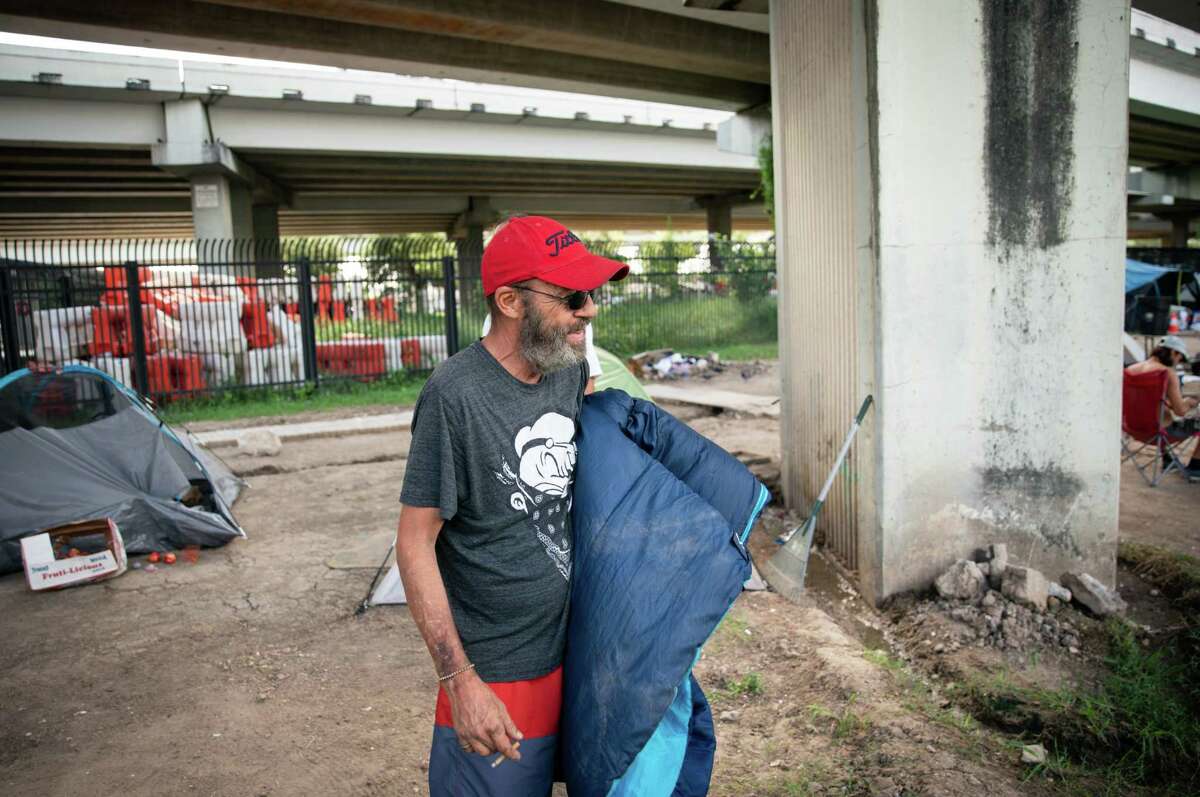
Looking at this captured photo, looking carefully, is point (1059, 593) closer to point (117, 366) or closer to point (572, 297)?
point (572, 297)

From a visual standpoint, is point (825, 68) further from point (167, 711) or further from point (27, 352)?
point (27, 352)

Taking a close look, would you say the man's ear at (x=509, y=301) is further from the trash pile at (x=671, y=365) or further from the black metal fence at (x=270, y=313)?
the trash pile at (x=671, y=365)

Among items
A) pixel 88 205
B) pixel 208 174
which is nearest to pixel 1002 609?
pixel 208 174

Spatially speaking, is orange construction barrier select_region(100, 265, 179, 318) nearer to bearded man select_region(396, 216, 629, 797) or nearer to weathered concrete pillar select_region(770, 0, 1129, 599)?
weathered concrete pillar select_region(770, 0, 1129, 599)

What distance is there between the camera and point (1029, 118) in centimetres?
463

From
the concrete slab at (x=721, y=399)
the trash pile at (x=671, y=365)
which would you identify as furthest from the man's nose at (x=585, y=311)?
the trash pile at (x=671, y=365)

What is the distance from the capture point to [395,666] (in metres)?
4.37

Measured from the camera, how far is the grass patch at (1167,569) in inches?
189

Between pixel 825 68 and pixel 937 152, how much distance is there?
1.08m

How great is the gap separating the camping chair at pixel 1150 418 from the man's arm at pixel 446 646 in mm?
7083

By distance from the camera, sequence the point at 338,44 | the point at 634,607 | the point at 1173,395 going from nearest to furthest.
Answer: the point at 634,607, the point at 1173,395, the point at 338,44

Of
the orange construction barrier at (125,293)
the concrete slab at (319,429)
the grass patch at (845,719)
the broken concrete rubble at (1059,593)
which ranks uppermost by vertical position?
the orange construction barrier at (125,293)

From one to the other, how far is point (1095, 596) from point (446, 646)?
4.12 meters

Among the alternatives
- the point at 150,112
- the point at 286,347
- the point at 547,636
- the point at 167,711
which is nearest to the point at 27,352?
the point at 286,347
